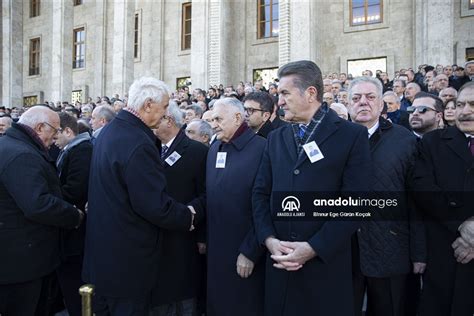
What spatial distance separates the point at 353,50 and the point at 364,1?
88.5 inches

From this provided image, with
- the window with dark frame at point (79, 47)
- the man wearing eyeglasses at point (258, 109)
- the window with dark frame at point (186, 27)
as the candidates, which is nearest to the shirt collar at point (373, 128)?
the man wearing eyeglasses at point (258, 109)

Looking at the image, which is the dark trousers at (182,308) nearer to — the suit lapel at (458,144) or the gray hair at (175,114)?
the gray hair at (175,114)

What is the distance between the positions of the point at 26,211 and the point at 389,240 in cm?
293

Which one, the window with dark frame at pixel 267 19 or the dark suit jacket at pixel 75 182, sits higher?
the window with dark frame at pixel 267 19

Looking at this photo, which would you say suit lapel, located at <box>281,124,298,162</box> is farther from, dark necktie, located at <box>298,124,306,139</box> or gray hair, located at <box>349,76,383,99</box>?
gray hair, located at <box>349,76,383,99</box>

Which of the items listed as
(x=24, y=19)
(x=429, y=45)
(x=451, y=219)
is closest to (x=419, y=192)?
(x=451, y=219)

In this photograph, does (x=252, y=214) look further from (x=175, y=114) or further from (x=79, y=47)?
(x=79, y=47)

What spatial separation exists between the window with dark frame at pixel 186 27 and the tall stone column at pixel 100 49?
19.3ft

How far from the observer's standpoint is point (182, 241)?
3539 millimetres

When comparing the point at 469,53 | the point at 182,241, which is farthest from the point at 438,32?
the point at 182,241

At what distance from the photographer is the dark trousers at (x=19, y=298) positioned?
11.3ft

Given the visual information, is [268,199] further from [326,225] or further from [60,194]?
[60,194]

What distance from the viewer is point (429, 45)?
15.4 m

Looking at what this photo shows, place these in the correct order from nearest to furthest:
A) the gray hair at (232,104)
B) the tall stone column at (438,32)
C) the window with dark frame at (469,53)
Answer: the gray hair at (232,104), the tall stone column at (438,32), the window with dark frame at (469,53)
